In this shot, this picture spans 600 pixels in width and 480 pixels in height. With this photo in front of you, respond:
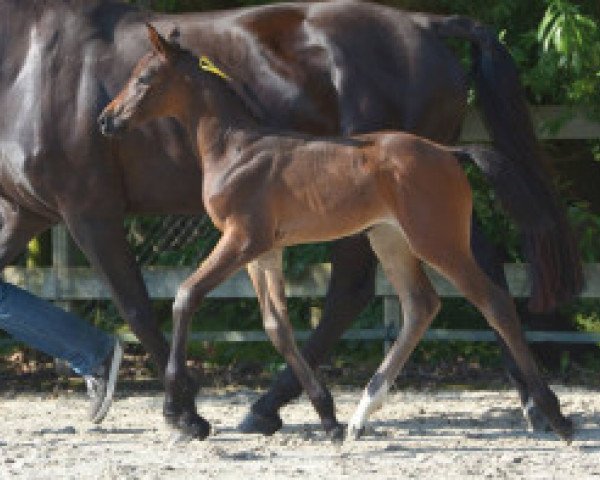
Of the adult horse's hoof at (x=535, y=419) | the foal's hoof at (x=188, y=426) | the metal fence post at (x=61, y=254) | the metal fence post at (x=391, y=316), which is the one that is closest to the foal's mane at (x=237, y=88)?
the foal's hoof at (x=188, y=426)

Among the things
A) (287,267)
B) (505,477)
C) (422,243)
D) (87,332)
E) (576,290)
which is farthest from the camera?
(287,267)

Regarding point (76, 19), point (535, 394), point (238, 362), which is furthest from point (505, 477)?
point (238, 362)

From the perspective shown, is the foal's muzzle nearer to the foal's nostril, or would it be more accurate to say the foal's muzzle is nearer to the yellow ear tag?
the foal's nostril

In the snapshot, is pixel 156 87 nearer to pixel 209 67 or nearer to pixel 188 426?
pixel 209 67

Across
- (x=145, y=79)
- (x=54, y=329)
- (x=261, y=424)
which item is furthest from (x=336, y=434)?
(x=145, y=79)

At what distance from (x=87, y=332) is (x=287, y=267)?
6.10 ft

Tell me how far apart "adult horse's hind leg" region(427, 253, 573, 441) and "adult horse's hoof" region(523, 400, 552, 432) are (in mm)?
478

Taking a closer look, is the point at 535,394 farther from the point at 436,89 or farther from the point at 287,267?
the point at 287,267

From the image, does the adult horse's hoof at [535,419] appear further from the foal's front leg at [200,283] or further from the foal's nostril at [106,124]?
the foal's nostril at [106,124]

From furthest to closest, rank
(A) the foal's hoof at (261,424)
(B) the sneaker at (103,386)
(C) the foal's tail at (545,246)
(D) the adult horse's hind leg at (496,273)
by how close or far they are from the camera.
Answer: (B) the sneaker at (103,386) → (D) the adult horse's hind leg at (496,273) → (A) the foal's hoof at (261,424) → (C) the foal's tail at (545,246)

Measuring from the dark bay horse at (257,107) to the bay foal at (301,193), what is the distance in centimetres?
50

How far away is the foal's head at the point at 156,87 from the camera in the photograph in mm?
6168

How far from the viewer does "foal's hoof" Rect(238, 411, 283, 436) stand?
→ 6652mm

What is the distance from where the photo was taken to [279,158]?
6.08 metres
